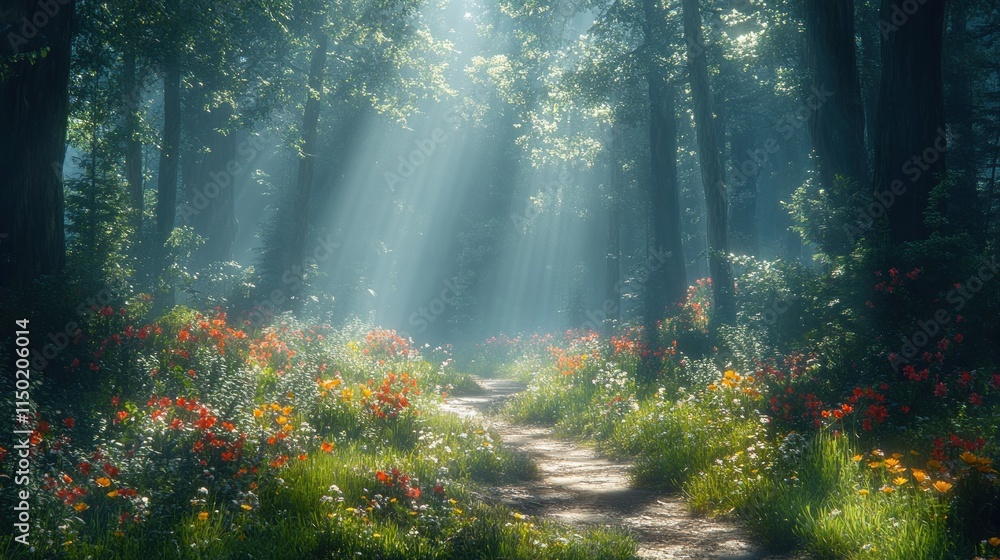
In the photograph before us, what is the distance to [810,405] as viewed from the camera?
7.08m

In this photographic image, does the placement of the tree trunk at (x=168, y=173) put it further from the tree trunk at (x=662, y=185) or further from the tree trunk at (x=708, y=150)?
the tree trunk at (x=708, y=150)

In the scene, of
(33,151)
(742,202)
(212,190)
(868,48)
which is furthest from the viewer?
(742,202)

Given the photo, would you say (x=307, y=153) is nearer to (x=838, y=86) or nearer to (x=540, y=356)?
(x=540, y=356)

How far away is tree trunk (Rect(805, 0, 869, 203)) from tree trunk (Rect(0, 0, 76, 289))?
10910mm

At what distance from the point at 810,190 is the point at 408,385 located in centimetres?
773

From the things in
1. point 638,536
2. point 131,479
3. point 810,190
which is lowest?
point 638,536

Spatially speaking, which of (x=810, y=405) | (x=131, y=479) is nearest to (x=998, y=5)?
(x=810, y=405)

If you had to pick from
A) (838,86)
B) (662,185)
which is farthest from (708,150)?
(838,86)

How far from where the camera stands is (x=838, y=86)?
11703 mm

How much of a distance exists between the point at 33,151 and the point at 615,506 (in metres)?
8.59

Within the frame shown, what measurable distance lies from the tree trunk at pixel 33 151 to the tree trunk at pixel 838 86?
10.9 meters

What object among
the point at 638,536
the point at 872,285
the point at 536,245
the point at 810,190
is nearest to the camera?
the point at 638,536

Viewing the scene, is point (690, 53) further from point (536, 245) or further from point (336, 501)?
point (536, 245)

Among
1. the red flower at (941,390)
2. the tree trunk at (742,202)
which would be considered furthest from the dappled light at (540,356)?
the tree trunk at (742,202)
